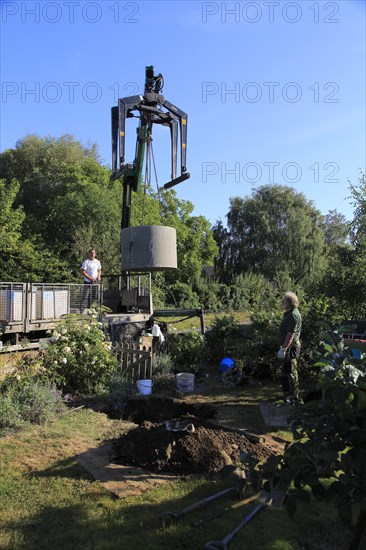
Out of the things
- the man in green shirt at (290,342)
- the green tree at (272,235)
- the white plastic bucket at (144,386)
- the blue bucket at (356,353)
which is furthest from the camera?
the green tree at (272,235)

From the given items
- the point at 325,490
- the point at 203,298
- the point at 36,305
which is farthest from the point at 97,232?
the point at 325,490

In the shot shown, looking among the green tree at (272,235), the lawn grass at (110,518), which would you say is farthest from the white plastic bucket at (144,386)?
the green tree at (272,235)

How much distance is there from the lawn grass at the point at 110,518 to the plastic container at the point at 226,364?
16.5 ft

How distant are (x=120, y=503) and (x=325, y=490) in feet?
6.69

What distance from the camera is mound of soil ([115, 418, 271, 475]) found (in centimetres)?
444

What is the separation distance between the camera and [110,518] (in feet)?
11.2

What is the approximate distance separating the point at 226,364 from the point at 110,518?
6039 millimetres

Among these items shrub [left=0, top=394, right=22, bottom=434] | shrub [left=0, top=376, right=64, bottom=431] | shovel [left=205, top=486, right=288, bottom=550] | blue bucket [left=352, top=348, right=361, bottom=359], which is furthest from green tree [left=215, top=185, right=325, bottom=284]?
blue bucket [left=352, top=348, right=361, bottom=359]

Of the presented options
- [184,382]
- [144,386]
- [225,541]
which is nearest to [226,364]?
[184,382]

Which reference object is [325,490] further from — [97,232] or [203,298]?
[203,298]

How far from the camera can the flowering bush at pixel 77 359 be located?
6.99 m

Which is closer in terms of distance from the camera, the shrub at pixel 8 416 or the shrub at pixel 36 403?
the shrub at pixel 8 416

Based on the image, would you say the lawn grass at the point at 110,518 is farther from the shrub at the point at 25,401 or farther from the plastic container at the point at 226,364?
the plastic container at the point at 226,364

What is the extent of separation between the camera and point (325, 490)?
227 cm
